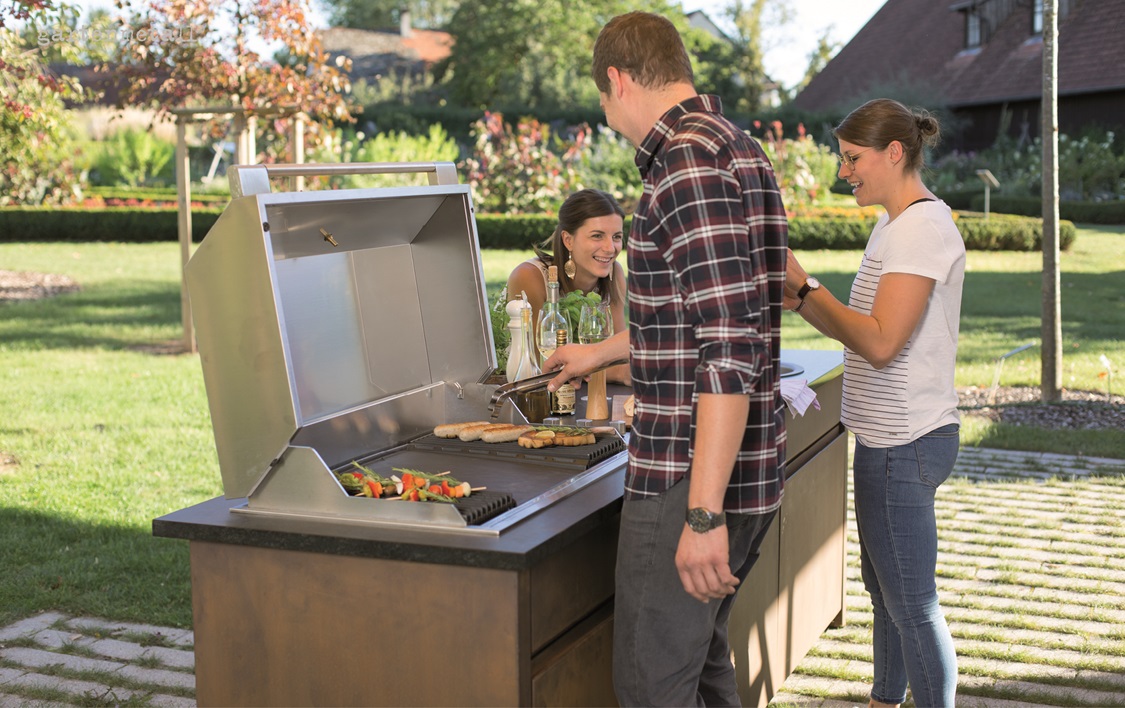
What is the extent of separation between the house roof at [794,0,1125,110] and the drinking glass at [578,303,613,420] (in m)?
22.7

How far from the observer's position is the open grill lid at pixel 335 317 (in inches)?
94.1

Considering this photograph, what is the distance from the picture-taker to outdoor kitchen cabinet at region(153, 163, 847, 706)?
7.38 feet

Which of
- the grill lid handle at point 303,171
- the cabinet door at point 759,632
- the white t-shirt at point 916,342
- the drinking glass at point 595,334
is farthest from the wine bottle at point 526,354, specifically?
the white t-shirt at point 916,342

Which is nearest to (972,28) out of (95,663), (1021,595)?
(1021,595)

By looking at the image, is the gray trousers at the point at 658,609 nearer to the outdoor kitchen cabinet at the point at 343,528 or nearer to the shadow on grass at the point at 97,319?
the outdoor kitchen cabinet at the point at 343,528

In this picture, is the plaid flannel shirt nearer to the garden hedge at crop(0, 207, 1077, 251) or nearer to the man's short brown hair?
the man's short brown hair

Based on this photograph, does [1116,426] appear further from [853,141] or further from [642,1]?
[642,1]

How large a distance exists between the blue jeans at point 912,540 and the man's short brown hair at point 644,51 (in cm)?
133

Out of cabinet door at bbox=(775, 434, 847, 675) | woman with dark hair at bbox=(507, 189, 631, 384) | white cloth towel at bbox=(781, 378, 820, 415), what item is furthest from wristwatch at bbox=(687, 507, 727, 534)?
woman with dark hair at bbox=(507, 189, 631, 384)

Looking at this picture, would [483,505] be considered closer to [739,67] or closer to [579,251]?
[579,251]

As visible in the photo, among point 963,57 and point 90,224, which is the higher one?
point 963,57

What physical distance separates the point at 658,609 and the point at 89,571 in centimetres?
371

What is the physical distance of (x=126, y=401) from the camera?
8.50m

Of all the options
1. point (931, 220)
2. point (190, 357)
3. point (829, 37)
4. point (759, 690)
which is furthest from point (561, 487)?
point (829, 37)
